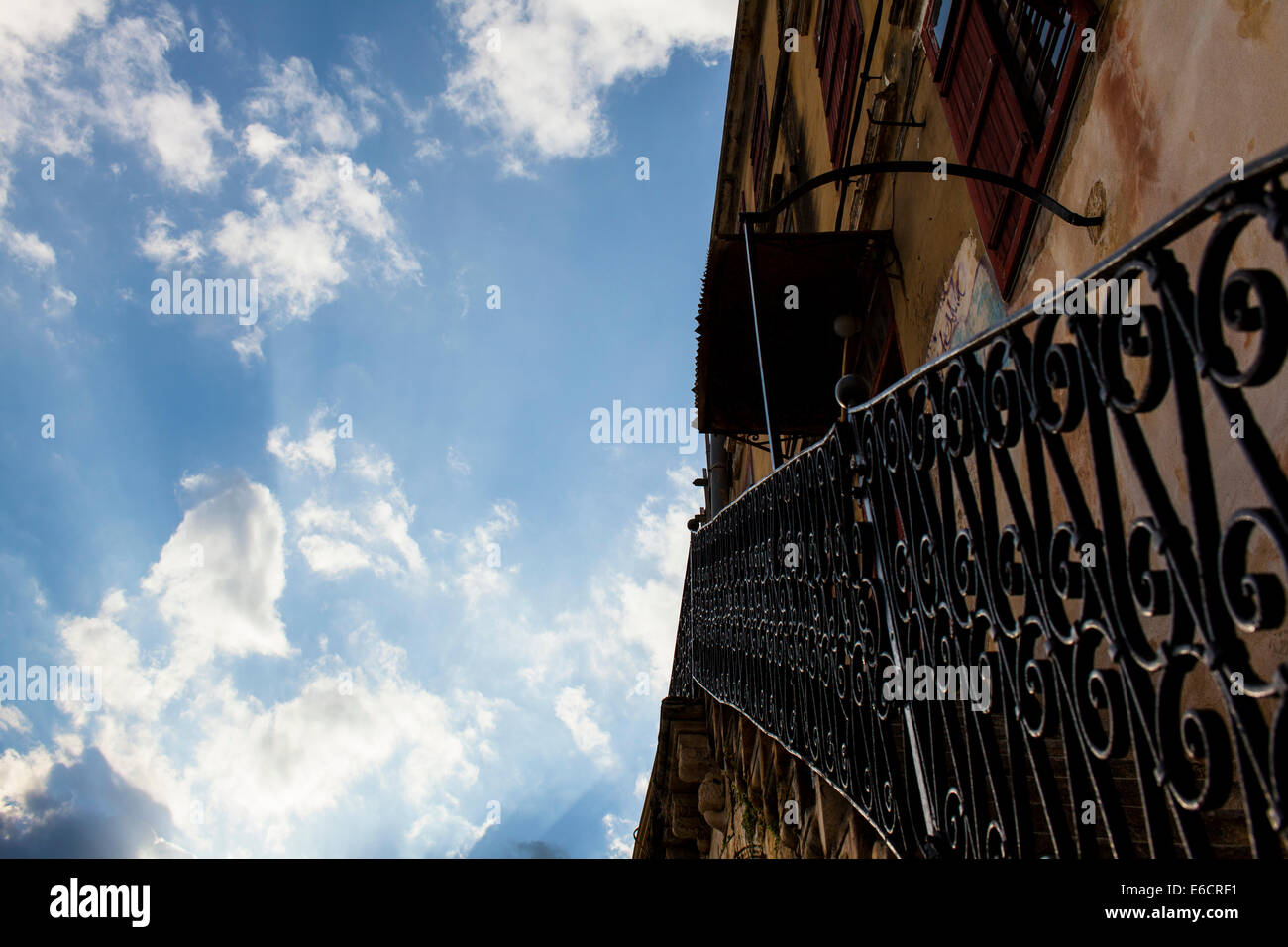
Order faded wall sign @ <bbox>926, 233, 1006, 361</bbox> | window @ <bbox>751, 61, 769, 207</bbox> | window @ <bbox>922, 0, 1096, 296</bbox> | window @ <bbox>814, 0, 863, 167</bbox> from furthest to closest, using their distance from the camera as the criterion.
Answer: window @ <bbox>751, 61, 769, 207</bbox> < window @ <bbox>814, 0, 863, 167</bbox> < faded wall sign @ <bbox>926, 233, 1006, 361</bbox> < window @ <bbox>922, 0, 1096, 296</bbox>

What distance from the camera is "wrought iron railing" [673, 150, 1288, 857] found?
1222 millimetres

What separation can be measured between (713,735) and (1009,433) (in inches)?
226

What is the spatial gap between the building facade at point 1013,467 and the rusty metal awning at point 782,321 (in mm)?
42

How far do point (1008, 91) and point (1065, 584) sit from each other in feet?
17.8

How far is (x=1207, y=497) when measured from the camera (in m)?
1.27

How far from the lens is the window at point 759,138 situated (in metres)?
13.6

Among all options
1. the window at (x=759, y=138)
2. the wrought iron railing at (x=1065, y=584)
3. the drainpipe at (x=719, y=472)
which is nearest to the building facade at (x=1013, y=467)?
the wrought iron railing at (x=1065, y=584)

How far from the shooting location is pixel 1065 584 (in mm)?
1636

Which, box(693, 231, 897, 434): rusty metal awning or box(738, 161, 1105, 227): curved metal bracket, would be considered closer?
box(738, 161, 1105, 227): curved metal bracket

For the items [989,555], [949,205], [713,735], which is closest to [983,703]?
[989,555]

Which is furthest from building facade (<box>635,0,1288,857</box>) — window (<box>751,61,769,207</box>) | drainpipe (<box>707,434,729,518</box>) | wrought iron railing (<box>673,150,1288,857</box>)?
drainpipe (<box>707,434,729,518</box>)

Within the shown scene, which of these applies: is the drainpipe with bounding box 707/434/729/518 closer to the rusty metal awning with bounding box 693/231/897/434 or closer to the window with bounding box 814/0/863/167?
the rusty metal awning with bounding box 693/231/897/434

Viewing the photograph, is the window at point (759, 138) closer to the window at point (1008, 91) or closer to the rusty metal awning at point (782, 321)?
the rusty metal awning at point (782, 321)
